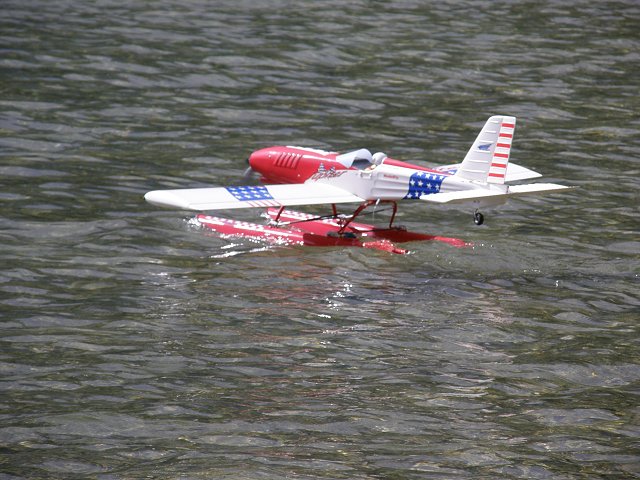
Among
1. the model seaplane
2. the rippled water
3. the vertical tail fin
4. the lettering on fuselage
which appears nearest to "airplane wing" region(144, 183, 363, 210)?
the model seaplane

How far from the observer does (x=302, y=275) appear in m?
20.6

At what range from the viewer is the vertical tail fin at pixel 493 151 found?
2091cm

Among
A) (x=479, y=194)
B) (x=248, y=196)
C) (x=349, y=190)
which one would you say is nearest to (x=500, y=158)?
(x=479, y=194)

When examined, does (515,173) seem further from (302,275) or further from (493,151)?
(302,275)

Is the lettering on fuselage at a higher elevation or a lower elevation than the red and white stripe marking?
lower

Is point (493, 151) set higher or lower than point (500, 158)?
higher

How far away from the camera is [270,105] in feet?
108

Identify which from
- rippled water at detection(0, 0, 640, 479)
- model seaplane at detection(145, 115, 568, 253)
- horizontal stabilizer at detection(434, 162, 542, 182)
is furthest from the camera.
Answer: horizontal stabilizer at detection(434, 162, 542, 182)

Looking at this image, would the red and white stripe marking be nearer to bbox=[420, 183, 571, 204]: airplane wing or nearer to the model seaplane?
the model seaplane

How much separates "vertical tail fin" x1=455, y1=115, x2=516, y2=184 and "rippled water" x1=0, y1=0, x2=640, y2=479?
5.31 ft

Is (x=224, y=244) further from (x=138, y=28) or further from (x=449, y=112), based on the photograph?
(x=138, y=28)

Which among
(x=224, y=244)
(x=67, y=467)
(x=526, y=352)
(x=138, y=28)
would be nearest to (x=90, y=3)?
(x=138, y=28)

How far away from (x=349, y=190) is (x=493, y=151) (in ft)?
9.48

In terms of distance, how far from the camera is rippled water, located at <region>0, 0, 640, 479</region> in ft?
45.2
